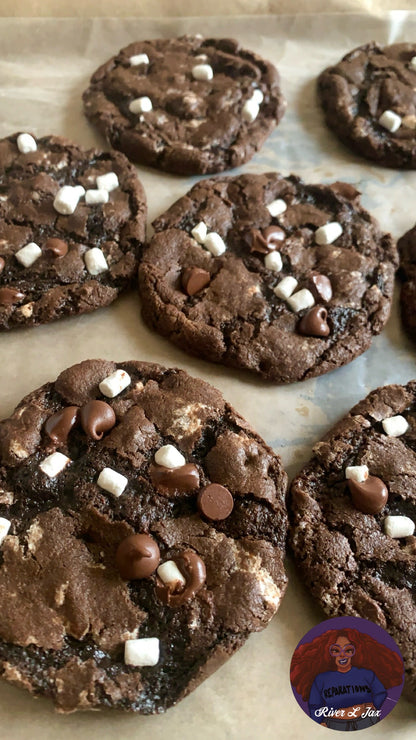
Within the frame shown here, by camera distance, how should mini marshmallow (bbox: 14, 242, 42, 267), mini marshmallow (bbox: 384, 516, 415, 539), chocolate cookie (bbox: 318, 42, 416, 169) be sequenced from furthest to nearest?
chocolate cookie (bbox: 318, 42, 416, 169)
mini marshmallow (bbox: 14, 242, 42, 267)
mini marshmallow (bbox: 384, 516, 415, 539)

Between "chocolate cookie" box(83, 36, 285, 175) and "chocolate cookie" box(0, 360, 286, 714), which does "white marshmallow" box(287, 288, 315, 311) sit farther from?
"chocolate cookie" box(83, 36, 285, 175)

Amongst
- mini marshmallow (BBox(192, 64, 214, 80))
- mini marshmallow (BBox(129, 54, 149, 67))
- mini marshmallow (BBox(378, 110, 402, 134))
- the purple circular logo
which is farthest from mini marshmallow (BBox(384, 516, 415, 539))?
mini marshmallow (BBox(129, 54, 149, 67))

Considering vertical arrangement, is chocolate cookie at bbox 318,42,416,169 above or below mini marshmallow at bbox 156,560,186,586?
above

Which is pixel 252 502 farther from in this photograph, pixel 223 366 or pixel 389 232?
pixel 389 232

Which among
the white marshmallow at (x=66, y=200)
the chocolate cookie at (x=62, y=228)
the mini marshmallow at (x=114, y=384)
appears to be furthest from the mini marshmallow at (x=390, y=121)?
the mini marshmallow at (x=114, y=384)

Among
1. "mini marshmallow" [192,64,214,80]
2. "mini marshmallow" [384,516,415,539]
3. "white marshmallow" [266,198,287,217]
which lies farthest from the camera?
"mini marshmallow" [192,64,214,80]

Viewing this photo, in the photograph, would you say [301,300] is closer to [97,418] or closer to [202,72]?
[97,418]

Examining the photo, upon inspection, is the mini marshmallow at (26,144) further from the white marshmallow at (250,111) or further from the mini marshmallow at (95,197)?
the white marshmallow at (250,111)
